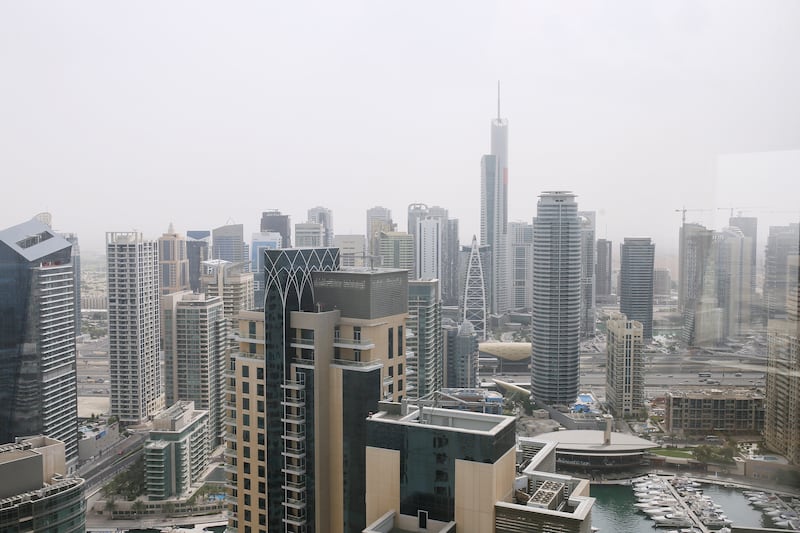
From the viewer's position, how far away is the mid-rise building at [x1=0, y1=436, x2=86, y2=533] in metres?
3.04

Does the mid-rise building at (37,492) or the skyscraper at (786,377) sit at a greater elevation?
the skyscraper at (786,377)

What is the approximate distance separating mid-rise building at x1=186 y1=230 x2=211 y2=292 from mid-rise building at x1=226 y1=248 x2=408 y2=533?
5.68 m

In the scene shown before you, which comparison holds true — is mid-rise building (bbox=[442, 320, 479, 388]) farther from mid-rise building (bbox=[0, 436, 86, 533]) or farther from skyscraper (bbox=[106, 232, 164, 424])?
mid-rise building (bbox=[0, 436, 86, 533])

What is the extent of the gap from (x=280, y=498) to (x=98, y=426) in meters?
5.98

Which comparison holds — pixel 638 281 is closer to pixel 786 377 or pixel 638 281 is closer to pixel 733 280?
pixel 733 280

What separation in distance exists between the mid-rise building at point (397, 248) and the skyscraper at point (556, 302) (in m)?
2.04

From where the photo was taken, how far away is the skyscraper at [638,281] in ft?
22.1

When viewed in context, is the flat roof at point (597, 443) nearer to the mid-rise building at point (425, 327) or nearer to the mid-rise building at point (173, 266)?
the mid-rise building at point (425, 327)

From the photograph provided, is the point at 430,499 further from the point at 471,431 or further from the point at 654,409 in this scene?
the point at 654,409

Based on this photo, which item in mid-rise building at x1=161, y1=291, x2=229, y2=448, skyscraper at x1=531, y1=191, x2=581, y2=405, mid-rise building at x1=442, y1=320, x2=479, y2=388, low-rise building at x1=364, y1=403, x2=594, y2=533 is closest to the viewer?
low-rise building at x1=364, y1=403, x2=594, y2=533

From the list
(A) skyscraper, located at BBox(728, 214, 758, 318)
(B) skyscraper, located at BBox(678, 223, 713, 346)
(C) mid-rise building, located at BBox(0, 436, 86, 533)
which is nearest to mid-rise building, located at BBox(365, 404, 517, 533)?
(C) mid-rise building, located at BBox(0, 436, 86, 533)

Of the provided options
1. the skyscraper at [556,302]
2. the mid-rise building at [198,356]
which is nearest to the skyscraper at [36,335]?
the mid-rise building at [198,356]

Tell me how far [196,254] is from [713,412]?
7225mm

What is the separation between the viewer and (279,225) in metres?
8.54
